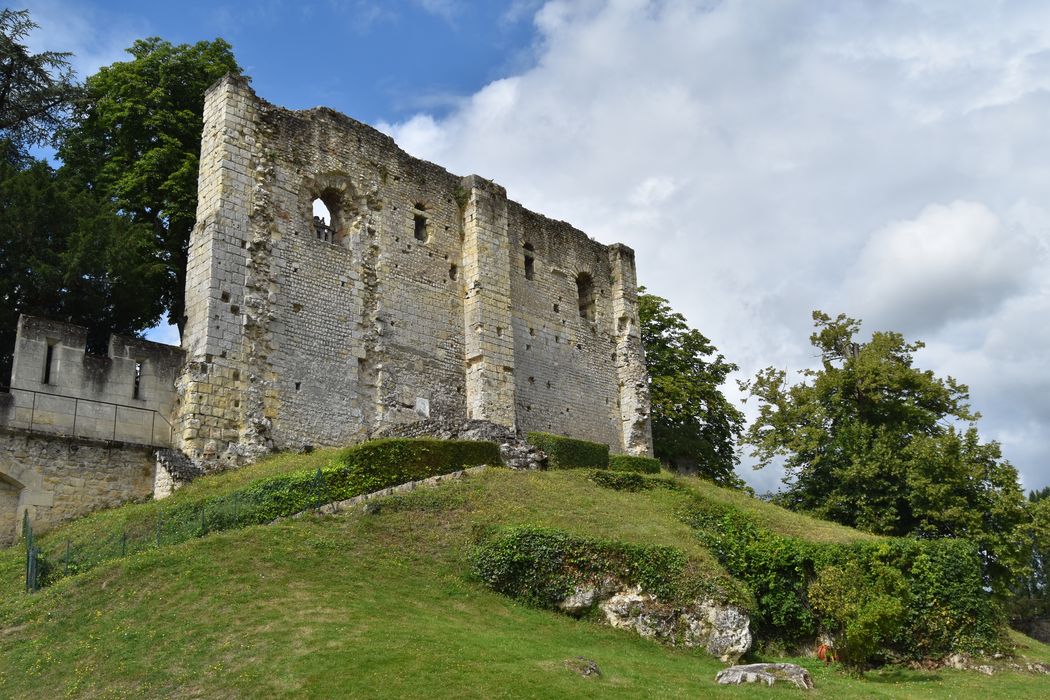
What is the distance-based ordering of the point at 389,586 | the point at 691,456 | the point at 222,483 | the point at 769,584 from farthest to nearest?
the point at 691,456, the point at 222,483, the point at 769,584, the point at 389,586

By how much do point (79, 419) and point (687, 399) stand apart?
2036 cm

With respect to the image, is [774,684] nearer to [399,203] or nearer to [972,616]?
[972,616]

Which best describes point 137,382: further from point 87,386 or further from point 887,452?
point 887,452

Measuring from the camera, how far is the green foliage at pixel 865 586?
17.2 meters

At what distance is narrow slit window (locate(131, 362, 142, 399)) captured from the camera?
2116 centimetres

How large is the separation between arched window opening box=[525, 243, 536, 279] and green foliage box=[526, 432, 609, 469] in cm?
758

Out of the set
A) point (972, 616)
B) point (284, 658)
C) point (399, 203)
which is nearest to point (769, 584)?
point (972, 616)

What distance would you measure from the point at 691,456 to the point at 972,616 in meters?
16.1

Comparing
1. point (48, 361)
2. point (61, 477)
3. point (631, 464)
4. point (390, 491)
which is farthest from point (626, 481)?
point (48, 361)

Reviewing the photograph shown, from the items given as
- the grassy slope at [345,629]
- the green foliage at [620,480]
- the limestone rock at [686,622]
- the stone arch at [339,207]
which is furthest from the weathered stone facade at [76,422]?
the limestone rock at [686,622]

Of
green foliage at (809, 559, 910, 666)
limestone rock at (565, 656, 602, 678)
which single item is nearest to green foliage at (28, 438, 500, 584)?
limestone rock at (565, 656, 602, 678)

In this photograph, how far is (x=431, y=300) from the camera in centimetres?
2738

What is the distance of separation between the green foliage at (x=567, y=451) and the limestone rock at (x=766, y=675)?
9880 mm

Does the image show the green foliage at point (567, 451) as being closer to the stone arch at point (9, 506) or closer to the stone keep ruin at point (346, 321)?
the stone keep ruin at point (346, 321)
